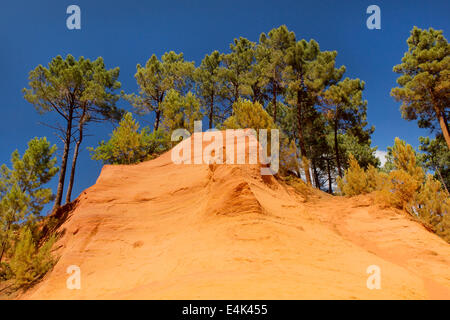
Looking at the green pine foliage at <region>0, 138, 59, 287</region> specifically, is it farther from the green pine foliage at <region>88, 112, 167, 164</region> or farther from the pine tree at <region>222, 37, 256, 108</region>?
the pine tree at <region>222, 37, 256, 108</region>

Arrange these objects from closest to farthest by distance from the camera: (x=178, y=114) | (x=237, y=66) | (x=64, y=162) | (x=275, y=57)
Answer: (x=64, y=162) < (x=178, y=114) < (x=275, y=57) < (x=237, y=66)

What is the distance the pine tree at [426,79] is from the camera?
16734 mm

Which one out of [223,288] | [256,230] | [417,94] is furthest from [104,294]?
[417,94]

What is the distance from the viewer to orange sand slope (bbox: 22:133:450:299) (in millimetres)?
2852

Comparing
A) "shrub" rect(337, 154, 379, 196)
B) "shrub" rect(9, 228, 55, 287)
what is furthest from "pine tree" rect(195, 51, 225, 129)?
"shrub" rect(9, 228, 55, 287)

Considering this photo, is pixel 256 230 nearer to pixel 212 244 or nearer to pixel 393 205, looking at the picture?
pixel 212 244

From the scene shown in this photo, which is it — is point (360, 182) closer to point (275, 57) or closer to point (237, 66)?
point (275, 57)

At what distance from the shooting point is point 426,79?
16750 millimetres

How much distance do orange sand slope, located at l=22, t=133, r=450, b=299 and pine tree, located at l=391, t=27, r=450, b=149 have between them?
14672mm

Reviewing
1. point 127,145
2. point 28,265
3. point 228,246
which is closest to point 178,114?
point 127,145

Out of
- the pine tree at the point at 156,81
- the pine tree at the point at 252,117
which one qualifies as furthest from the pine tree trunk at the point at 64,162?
the pine tree at the point at 252,117

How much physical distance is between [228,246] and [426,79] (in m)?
21.3

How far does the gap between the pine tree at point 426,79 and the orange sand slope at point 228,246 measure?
14.7m

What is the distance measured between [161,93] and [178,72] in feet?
8.69
